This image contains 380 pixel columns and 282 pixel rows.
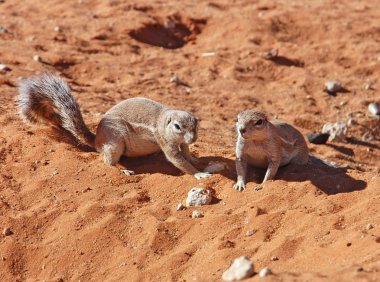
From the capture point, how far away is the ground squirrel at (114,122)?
6656 mm

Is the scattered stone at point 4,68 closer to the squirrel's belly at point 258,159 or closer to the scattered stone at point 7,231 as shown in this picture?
the scattered stone at point 7,231

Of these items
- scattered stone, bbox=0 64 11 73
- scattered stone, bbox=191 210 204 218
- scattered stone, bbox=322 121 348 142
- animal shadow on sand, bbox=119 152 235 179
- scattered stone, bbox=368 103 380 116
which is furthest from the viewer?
scattered stone, bbox=368 103 380 116

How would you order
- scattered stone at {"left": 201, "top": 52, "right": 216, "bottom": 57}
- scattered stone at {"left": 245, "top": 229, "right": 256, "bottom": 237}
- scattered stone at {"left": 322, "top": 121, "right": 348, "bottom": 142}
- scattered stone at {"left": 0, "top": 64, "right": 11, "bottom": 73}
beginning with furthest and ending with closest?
scattered stone at {"left": 201, "top": 52, "right": 216, "bottom": 57} < scattered stone at {"left": 0, "top": 64, "right": 11, "bottom": 73} < scattered stone at {"left": 322, "top": 121, "right": 348, "bottom": 142} < scattered stone at {"left": 245, "top": 229, "right": 256, "bottom": 237}

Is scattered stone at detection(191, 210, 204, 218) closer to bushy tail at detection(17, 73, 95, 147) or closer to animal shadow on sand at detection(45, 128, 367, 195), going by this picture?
animal shadow on sand at detection(45, 128, 367, 195)

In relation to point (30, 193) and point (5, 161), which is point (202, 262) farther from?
point (5, 161)

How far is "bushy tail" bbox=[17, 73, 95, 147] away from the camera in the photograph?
6.78 metres

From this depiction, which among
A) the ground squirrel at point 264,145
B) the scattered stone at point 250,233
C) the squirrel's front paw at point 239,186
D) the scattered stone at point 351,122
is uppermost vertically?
the ground squirrel at point 264,145

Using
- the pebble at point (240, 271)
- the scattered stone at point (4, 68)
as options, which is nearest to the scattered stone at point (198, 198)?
the pebble at point (240, 271)

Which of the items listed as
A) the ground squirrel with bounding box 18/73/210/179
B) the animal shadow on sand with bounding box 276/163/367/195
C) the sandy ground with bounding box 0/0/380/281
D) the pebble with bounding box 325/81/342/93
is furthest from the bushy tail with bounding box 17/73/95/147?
the pebble with bounding box 325/81/342/93

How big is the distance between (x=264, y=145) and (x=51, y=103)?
95.0 inches

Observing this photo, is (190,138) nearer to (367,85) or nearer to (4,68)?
(4,68)

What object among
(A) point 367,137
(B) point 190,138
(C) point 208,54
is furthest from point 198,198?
(C) point 208,54

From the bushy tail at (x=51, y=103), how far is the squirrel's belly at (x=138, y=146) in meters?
0.42

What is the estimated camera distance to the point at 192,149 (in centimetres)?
725
